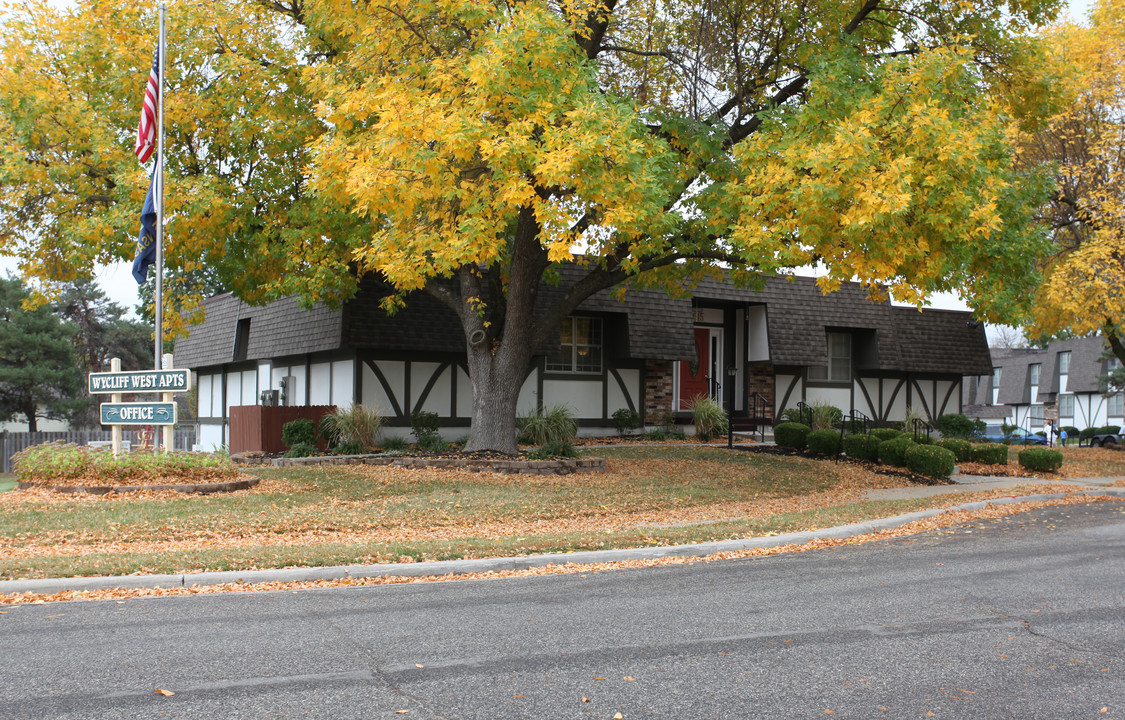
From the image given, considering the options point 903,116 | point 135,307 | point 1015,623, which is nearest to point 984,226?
point 903,116

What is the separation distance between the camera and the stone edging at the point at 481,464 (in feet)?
55.1

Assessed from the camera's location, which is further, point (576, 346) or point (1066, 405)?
point (1066, 405)

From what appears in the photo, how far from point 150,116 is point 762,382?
18.8m

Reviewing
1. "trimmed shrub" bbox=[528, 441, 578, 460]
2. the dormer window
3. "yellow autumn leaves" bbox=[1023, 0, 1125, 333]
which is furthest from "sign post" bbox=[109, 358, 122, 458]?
"yellow autumn leaves" bbox=[1023, 0, 1125, 333]

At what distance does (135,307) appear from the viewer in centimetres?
5175

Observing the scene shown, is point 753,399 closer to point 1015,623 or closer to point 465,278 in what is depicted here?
point 465,278

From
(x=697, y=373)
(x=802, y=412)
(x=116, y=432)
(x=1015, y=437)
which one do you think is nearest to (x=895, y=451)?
(x=802, y=412)

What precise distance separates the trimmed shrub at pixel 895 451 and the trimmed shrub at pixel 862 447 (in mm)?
340

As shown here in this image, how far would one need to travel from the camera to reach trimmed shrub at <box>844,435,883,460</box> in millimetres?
20453

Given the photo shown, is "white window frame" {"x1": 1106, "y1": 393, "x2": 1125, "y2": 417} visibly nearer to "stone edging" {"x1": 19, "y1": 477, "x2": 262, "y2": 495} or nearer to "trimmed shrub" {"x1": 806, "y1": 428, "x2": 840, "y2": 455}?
"trimmed shrub" {"x1": 806, "y1": 428, "x2": 840, "y2": 455}

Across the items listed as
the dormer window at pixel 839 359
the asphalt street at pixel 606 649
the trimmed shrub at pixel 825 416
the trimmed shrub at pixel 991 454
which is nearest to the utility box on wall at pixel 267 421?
the trimmed shrub at pixel 825 416

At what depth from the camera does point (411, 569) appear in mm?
9086

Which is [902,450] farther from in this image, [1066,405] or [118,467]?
[1066,405]

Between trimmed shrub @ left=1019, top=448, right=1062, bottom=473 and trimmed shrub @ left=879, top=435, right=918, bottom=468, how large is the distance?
2.72 meters
